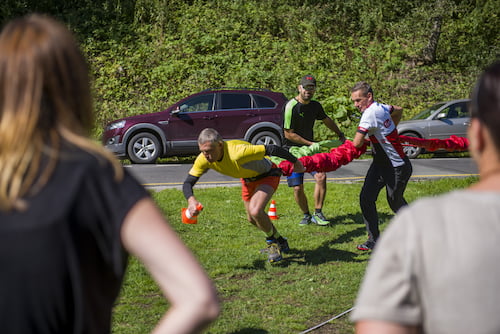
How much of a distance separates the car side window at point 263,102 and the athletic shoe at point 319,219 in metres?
7.42

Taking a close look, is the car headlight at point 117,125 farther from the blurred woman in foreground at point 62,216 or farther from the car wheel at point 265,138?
the blurred woman in foreground at point 62,216

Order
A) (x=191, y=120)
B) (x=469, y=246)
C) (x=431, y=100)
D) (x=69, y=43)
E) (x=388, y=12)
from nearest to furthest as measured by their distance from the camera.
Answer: (x=469, y=246)
(x=69, y=43)
(x=191, y=120)
(x=431, y=100)
(x=388, y=12)

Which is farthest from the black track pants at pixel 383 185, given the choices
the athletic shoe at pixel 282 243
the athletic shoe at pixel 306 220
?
Answer: the athletic shoe at pixel 306 220

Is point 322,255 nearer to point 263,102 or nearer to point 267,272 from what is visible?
point 267,272

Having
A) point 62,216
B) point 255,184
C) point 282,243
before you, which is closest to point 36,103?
point 62,216

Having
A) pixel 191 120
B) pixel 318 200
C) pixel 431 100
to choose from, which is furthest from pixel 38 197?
pixel 431 100

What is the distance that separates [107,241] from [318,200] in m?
8.26

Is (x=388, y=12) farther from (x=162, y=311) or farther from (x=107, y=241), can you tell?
(x=107, y=241)

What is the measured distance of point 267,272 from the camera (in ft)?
23.5

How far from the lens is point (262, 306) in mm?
6000

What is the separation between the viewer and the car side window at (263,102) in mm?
16625

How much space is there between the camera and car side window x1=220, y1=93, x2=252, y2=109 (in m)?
16.6

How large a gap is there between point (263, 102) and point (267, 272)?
9959mm

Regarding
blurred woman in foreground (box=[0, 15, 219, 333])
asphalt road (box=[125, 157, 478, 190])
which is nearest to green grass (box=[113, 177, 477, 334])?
asphalt road (box=[125, 157, 478, 190])
